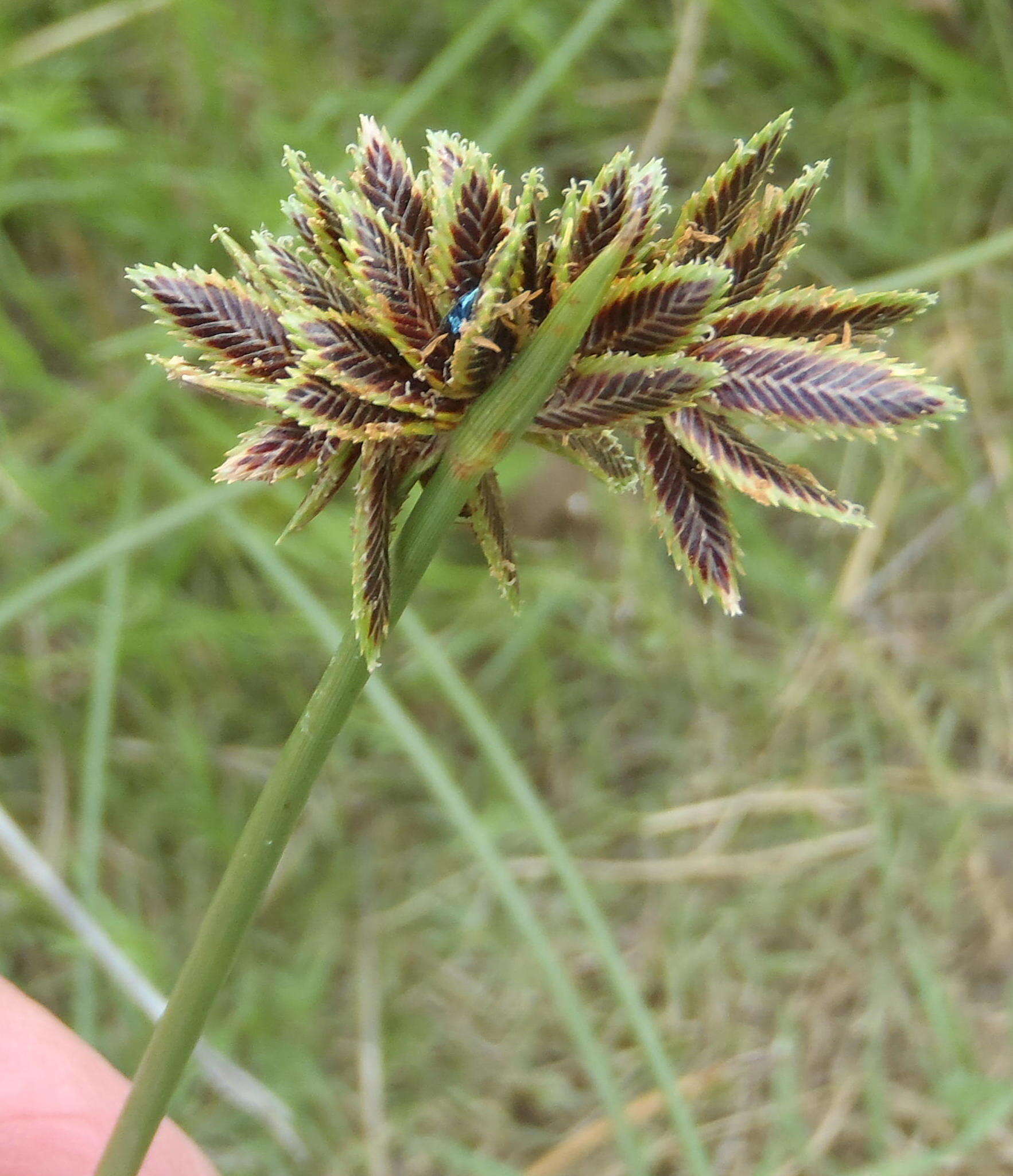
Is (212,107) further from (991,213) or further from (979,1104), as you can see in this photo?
(979,1104)

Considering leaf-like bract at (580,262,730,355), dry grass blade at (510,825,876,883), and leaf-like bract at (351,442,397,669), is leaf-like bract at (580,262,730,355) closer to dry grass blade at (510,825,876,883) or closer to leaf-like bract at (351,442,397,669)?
leaf-like bract at (351,442,397,669)

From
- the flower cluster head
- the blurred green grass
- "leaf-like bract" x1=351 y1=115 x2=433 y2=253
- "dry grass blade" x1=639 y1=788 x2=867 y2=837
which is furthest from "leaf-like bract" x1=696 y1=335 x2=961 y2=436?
"dry grass blade" x1=639 y1=788 x2=867 y2=837

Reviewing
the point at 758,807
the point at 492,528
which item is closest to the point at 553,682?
the point at 758,807

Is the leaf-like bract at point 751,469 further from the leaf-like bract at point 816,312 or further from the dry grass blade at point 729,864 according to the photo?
the dry grass blade at point 729,864

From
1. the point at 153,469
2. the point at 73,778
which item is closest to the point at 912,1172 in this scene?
the point at 73,778

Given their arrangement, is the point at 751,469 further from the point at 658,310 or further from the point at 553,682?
the point at 553,682

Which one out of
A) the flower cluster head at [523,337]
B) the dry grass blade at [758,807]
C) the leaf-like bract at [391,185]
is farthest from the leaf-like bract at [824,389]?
the dry grass blade at [758,807]
